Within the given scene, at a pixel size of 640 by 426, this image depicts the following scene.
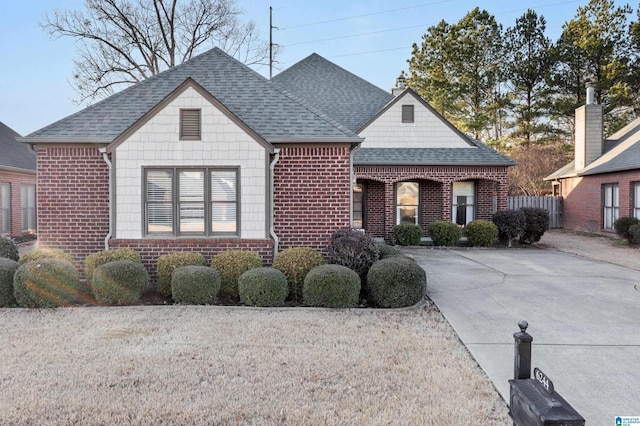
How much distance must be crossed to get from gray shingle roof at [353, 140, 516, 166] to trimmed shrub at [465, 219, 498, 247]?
250 cm

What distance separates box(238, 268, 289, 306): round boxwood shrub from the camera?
7039 millimetres

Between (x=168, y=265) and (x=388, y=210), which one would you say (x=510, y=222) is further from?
(x=168, y=265)

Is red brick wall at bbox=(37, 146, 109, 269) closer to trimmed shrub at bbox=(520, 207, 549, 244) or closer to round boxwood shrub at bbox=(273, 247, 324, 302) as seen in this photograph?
round boxwood shrub at bbox=(273, 247, 324, 302)

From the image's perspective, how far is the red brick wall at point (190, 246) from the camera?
8.59 metres

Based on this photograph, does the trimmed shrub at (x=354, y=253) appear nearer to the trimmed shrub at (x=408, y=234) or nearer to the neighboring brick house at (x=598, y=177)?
the trimmed shrub at (x=408, y=234)

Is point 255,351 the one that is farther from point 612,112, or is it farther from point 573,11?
point 573,11

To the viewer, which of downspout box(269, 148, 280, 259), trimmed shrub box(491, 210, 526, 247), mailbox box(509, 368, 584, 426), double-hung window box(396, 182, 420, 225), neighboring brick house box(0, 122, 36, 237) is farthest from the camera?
double-hung window box(396, 182, 420, 225)

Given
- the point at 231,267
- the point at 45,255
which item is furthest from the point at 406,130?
the point at 45,255

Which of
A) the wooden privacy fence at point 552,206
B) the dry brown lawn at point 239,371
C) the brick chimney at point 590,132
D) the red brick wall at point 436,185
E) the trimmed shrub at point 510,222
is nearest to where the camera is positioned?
the dry brown lawn at point 239,371

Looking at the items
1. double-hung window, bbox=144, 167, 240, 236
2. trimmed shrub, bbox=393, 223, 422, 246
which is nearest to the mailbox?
double-hung window, bbox=144, 167, 240, 236

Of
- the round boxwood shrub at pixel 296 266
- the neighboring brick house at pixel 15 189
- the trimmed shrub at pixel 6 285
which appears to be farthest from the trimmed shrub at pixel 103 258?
A: the neighboring brick house at pixel 15 189

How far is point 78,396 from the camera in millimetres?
3859

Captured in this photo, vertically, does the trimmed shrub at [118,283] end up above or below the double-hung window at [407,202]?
below

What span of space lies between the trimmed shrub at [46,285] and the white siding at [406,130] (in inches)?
484
